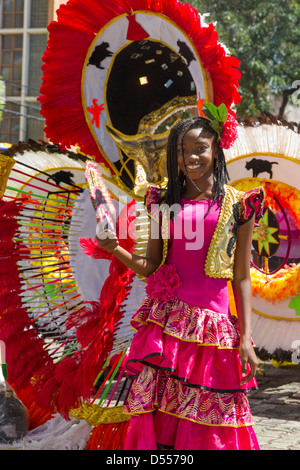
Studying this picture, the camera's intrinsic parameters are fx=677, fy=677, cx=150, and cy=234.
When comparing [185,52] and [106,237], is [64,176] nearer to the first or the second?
[185,52]

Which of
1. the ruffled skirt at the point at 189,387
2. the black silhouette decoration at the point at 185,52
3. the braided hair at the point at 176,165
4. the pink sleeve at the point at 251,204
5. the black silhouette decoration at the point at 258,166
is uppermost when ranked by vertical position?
the black silhouette decoration at the point at 185,52

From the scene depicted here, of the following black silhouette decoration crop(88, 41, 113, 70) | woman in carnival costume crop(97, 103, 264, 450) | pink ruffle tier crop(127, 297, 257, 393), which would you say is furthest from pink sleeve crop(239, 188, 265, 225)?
black silhouette decoration crop(88, 41, 113, 70)

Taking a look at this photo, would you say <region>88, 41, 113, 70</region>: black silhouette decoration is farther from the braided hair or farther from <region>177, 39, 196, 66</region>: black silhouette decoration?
the braided hair

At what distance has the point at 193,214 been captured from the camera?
2.58m

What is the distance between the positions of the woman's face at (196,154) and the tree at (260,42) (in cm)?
979

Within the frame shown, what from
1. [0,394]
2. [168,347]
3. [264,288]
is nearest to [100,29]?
[168,347]

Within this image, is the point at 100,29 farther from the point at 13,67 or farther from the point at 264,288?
the point at 13,67

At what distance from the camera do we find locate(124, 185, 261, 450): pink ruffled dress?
2441 millimetres

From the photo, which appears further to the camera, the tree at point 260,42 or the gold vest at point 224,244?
the tree at point 260,42

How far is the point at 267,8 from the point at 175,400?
11168 millimetres

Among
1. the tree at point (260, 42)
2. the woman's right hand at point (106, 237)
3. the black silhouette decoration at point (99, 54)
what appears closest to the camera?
the woman's right hand at point (106, 237)

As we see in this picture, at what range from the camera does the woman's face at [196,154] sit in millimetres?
2564

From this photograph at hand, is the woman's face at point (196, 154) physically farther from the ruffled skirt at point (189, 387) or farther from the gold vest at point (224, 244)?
the ruffled skirt at point (189, 387)

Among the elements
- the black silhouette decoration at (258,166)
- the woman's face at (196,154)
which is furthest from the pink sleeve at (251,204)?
the black silhouette decoration at (258,166)
